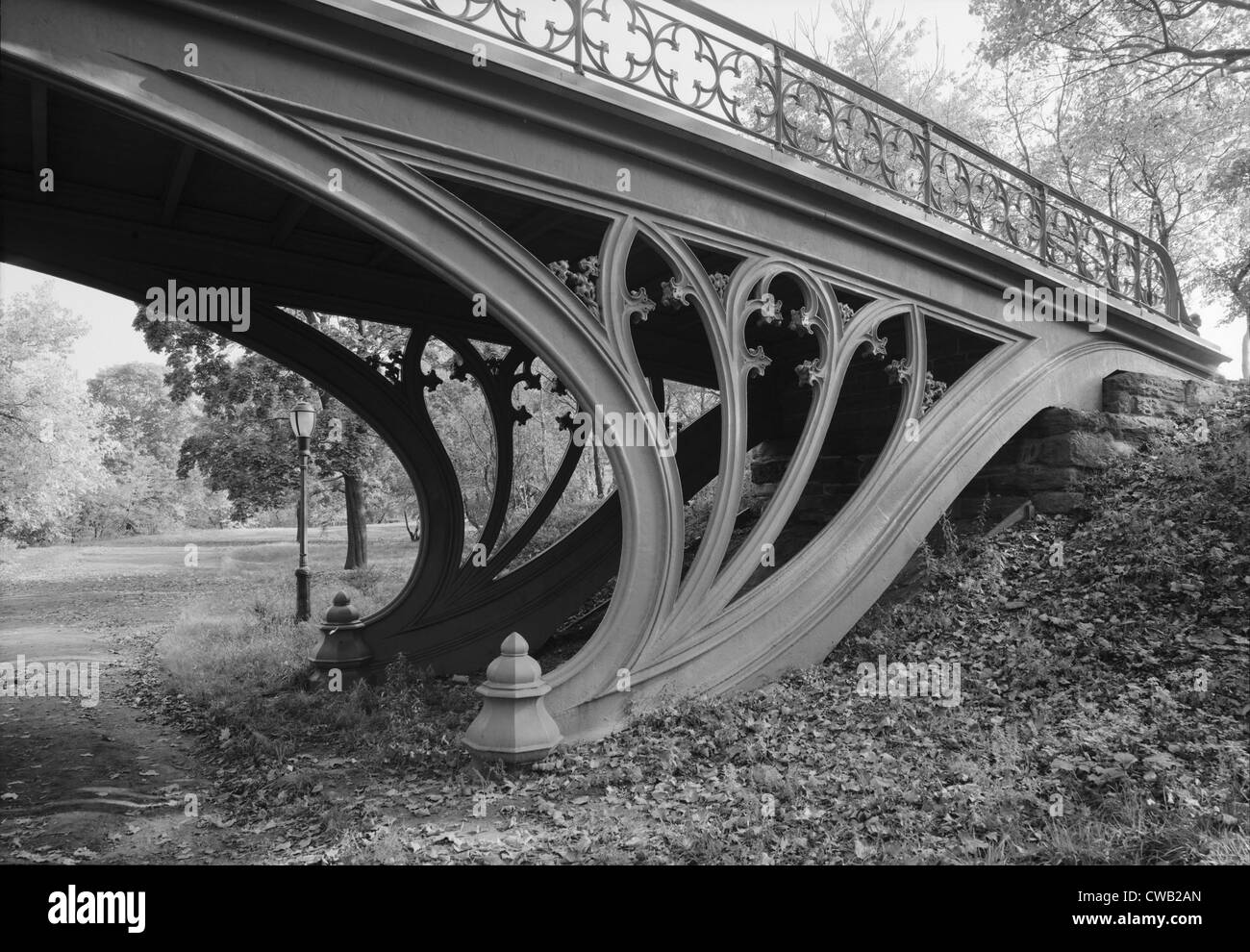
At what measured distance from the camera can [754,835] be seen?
3.98 m

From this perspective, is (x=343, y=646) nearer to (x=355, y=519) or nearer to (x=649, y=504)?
(x=649, y=504)

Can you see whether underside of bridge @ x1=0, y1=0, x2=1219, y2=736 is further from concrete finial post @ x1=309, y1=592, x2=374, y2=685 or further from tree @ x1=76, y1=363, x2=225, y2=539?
tree @ x1=76, y1=363, x2=225, y2=539

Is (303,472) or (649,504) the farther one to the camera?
(303,472)

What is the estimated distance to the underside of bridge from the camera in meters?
4.11

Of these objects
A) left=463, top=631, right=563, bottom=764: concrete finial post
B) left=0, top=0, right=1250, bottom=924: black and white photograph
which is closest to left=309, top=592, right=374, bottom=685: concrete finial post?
left=0, top=0, right=1250, bottom=924: black and white photograph

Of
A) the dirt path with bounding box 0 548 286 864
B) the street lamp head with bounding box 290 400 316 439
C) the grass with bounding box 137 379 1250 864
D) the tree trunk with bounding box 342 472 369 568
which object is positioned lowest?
the dirt path with bounding box 0 548 286 864

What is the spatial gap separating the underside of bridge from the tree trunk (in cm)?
1004

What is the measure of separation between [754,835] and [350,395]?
5172 millimetres

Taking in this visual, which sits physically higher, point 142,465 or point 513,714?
point 142,465

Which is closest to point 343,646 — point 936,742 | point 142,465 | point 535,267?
point 535,267

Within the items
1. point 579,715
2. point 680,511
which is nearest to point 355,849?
point 579,715

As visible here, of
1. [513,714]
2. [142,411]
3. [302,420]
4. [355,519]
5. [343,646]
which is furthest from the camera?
[142,411]

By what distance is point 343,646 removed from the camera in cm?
766

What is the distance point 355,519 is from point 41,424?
32.4 ft
